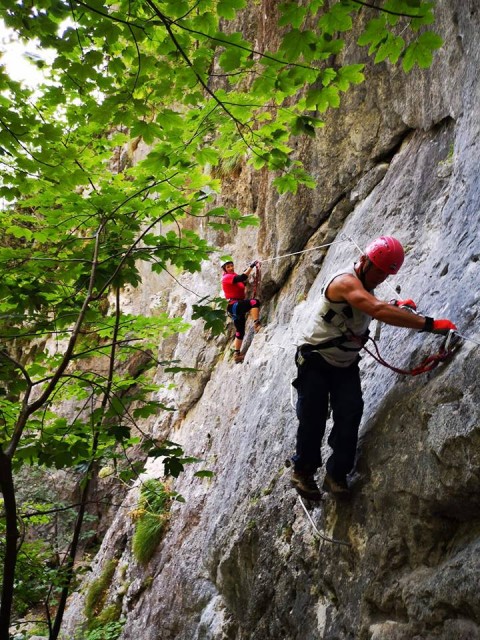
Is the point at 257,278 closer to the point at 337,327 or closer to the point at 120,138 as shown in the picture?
the point at 120,138

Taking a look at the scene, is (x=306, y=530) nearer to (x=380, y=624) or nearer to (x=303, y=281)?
(x=380, y=624)

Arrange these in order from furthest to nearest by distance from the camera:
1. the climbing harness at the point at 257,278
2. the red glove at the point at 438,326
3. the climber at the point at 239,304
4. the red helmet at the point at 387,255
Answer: the climbing harness at the point at 257,278 < the climber at the point at 239,304 < the red helmet at the point at 387,255 < the red glove at the point at 438,326

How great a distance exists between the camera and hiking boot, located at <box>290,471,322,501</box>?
4215 mm

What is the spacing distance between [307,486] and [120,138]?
333cm

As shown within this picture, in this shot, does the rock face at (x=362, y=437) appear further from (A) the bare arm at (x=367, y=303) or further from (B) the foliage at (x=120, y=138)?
(B) the foliage at (x=120, y=138)

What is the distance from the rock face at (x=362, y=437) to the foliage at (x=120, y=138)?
56.7 inches

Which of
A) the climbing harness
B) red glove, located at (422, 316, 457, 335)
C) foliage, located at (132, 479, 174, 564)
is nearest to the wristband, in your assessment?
red glove, located at (422, 316, 457, 335)

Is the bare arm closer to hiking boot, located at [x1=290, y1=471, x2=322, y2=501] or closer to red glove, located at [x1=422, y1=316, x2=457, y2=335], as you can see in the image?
red glove, located at [x1=422, y1=316, x2=457, y2=335]

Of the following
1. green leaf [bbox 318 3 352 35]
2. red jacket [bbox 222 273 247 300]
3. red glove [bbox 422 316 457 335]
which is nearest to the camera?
green leaf [bbox 318 3 352 35]

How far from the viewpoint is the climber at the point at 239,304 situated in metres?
10.1

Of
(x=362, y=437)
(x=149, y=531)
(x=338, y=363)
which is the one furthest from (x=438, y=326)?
(x=149, y=531)

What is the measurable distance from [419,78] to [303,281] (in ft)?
11.2

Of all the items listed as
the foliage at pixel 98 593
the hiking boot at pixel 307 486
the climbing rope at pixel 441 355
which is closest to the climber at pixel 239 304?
the foliage at pixel 98 593

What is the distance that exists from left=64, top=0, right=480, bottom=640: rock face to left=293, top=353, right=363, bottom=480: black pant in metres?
0.21
